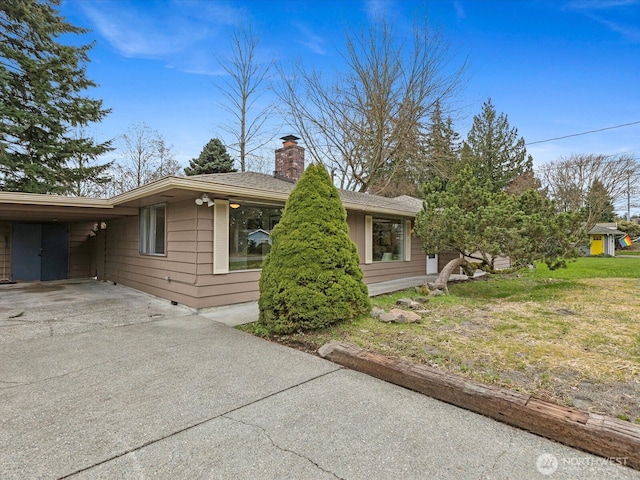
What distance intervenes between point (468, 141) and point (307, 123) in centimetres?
1582

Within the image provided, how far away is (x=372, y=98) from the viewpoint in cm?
1411

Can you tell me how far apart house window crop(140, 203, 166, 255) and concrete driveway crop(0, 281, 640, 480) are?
10.9ft

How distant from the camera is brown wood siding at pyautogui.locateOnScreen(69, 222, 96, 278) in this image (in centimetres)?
1038

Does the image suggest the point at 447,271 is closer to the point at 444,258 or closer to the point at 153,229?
the point at 444,258

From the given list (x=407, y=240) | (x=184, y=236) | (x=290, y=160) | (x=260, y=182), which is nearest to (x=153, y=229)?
(x=184, y=236)

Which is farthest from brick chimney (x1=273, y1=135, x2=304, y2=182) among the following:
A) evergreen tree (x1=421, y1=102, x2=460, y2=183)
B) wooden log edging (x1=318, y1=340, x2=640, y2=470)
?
wooden log edging (x1=318, y1=340, x2=640, y2=470)

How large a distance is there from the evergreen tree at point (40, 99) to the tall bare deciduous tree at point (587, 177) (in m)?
25.6

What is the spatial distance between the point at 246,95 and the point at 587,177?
21.9 metres

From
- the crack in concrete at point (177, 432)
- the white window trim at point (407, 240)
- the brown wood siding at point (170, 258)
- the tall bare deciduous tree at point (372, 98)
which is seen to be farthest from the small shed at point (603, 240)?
the crack in concrete at point (177, 432)

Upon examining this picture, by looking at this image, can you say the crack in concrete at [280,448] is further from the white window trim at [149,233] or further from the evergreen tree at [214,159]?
the evergreen tree at [214,159]

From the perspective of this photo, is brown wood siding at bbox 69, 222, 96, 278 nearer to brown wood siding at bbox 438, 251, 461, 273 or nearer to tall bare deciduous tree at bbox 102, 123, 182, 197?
tall bare deciduous tree at bbox 102, 123, 182, 197

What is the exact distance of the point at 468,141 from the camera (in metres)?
25.5

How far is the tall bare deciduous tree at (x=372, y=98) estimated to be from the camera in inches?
525

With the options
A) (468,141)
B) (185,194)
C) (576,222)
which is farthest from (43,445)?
(468,141)
